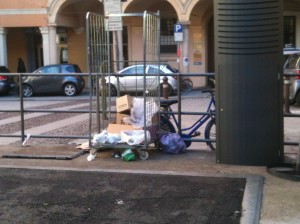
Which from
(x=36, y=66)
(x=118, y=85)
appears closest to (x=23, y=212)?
(x=118, y=85)

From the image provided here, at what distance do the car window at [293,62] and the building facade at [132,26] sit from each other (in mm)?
10061

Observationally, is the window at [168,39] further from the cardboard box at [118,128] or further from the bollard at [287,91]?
the cardboard box at [118,128]

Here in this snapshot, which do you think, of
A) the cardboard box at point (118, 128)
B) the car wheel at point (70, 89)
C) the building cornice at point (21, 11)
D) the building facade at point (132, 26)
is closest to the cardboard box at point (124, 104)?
the cardboard box at point (118, 128)

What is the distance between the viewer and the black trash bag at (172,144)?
785cm

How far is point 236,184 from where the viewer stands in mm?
6078

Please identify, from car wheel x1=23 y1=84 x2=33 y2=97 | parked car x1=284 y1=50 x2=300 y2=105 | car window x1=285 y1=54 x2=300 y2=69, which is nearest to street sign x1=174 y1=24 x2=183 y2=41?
car wheel x1=23 y1=84 x2=33 y2=97

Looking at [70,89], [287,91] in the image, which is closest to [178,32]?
[70,89]

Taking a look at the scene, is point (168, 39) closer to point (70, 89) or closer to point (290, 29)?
point (290, 29)

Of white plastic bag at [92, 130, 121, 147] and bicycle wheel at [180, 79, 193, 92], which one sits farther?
bicycle wheel at [180, 79, 193, 92]

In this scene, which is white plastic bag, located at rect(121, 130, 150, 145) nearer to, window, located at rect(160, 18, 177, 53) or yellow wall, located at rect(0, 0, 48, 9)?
yellow wall, located at rect(0, 0, 48, 9)

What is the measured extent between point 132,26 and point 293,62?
14.8 meters

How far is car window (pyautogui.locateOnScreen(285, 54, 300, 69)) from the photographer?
15.6m

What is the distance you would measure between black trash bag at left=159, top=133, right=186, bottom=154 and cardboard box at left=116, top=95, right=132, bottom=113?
69 centimetres

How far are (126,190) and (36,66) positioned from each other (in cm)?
2776
